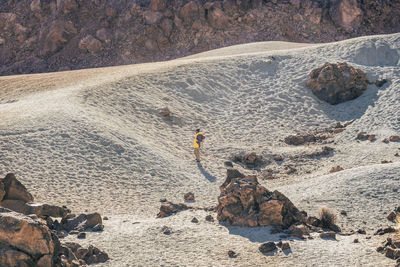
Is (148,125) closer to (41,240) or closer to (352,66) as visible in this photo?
(352,66)

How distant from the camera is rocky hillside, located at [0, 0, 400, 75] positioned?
41156 millimetres

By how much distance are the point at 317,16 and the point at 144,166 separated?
104 ft

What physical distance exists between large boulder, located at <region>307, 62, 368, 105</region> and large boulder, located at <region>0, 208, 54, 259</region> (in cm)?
1773

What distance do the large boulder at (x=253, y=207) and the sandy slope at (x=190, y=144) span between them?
0.29 metres

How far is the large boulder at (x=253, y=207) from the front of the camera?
9.75 metres

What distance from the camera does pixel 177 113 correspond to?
67.5 ft

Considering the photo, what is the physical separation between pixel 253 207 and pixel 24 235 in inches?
188

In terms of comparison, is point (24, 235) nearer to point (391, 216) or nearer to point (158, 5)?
point (391, 216)

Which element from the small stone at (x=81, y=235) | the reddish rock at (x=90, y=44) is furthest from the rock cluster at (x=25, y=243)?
the reddish rock at (x=90, y=44)

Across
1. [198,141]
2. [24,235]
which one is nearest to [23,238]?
[24,235]

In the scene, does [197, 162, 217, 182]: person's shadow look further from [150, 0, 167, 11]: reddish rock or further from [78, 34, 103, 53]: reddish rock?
[150, 0, 167, 11]: reddish rock

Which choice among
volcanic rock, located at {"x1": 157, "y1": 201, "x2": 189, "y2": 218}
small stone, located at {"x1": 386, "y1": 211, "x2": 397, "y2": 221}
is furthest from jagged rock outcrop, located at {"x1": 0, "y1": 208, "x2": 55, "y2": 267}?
small stone, located at {"x1": 386, "y1": 211, "x2": 397, "y2": 221}

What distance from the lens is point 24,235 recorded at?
6.53 meters

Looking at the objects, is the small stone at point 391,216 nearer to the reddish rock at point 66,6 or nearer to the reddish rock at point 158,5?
the reddish rock at point 158,5
